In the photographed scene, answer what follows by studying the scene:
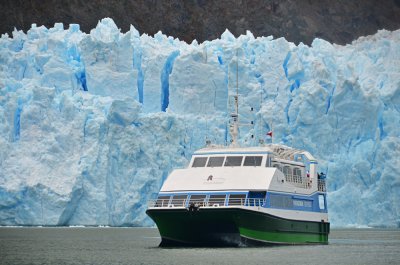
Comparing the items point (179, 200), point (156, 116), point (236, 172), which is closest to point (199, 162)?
point (236, 172)

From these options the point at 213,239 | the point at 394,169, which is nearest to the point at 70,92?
the point at 394,169

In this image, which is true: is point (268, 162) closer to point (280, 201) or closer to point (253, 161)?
point (253, 161)

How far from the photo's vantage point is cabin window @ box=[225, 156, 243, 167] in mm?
33938

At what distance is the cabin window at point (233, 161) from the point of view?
33.9m

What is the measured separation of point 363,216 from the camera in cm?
4847

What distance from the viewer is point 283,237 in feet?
113

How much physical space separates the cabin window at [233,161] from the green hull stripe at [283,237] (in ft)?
7.82

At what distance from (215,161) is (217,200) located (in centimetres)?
206

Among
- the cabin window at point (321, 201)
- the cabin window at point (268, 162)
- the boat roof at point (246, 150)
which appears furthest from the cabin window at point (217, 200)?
the cabin window at point (321, 201)

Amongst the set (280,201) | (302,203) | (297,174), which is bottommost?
(280,201)

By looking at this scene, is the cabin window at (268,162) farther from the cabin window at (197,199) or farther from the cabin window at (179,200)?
the cabin window at (179,200)

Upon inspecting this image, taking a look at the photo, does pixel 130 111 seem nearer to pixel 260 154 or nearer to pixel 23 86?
pixel 23 86

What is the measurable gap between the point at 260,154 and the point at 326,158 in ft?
52.9

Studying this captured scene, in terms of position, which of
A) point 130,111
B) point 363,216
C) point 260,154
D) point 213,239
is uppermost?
point 130,111
